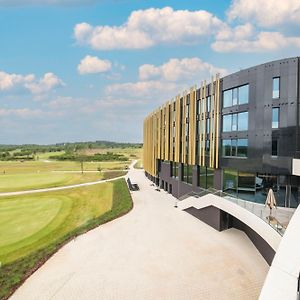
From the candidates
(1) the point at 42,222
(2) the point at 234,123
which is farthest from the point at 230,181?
(1) the point at 42,222

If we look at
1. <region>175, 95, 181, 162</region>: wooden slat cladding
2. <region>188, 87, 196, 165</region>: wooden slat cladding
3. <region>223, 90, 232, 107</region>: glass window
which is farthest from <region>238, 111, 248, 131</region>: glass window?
<region>175, 95, 181, 162</region>: wooden slat cladding

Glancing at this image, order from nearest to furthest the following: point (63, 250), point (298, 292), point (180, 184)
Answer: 1. point (298, 292)
2. point (63, 250)
3. point (180, 184)

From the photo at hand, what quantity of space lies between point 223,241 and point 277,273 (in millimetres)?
13669

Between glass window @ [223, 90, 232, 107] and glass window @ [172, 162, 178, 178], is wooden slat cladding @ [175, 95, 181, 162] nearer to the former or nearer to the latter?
glass window @ [172, 162, 178, 178]

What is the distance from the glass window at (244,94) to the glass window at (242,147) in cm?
354

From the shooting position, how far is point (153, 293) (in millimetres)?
17547

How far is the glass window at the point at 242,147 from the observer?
26.1 metres

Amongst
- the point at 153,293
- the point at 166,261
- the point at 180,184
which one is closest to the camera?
the point at 153,293

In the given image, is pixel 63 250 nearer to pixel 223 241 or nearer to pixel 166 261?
pixel 166 261

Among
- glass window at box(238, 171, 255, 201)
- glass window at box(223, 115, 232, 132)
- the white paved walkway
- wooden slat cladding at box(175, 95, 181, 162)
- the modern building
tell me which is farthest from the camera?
wooden slat cladding at box(175, 95, 181, 162)

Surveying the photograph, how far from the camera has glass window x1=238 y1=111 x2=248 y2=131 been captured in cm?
2609

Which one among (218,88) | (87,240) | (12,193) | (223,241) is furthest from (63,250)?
(12,193)

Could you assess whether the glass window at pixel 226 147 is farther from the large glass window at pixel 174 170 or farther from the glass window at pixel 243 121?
the large glass window at pixel 174 170

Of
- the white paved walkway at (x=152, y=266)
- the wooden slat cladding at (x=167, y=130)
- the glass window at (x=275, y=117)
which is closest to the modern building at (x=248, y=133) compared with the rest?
the glass window at (x=275, y=117)
